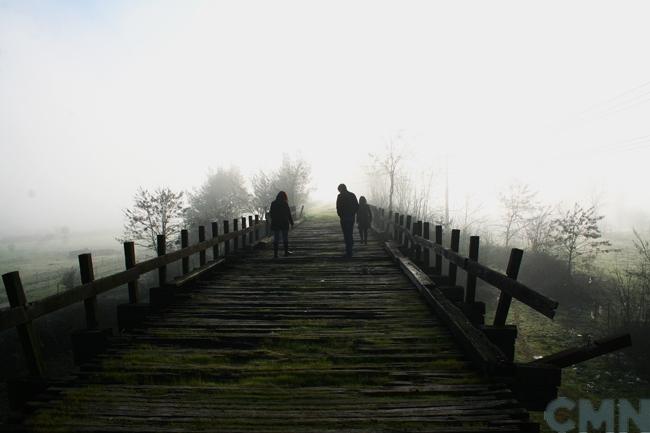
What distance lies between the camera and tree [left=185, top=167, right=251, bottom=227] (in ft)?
163

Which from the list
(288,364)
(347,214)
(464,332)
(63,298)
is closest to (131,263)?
(63,298)

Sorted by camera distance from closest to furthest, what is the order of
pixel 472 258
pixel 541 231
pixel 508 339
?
1. pixel 508 339
2. pixel 472 258
3. pixel 541 231

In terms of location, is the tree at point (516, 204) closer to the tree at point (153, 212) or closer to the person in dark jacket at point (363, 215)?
the person in dark jacket at point (363, 215)

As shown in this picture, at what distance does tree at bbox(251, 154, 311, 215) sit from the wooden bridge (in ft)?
125

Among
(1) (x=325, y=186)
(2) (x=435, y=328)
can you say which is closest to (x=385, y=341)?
(2) (x=435, y=328)

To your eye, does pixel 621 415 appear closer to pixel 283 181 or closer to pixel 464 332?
pixel 464 332

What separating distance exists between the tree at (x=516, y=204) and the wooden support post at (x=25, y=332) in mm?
32899

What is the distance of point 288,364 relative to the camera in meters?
4.19

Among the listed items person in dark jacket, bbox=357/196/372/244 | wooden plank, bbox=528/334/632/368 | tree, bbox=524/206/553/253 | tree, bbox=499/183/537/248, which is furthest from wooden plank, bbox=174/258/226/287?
tree, bbox=499/183/537/248

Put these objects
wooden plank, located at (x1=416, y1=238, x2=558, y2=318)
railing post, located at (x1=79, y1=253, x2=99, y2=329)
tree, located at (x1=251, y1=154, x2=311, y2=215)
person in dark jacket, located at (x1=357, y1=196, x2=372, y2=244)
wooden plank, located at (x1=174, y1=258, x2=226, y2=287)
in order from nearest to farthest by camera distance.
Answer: wooden plank, located at (x1=416, y1=238, x2=558, y2=318) < railing post, located at (x1=79, y1=253, x2=99, y2=329) < wooden plank, located at (x1=174, y1=258, x2=226, y2=287) < person in dark jacket, located at (x1=357, y1=196, x2=372, y2=244) < tree, located at (x1=251, y1=154, x2=311, y2=215)

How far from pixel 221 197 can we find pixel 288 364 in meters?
52.4

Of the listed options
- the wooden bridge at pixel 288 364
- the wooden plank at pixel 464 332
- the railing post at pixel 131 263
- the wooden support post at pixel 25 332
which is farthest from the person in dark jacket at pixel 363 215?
the wooden support post at pixel 25 332

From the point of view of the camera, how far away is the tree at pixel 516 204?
31.2 m

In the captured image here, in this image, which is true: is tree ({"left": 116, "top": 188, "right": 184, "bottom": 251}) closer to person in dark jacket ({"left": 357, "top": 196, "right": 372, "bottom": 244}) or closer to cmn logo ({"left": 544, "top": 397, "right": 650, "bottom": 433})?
person in dark jacket ({"left": 357, "top": 196, "right": 372, "bottom": 244})
